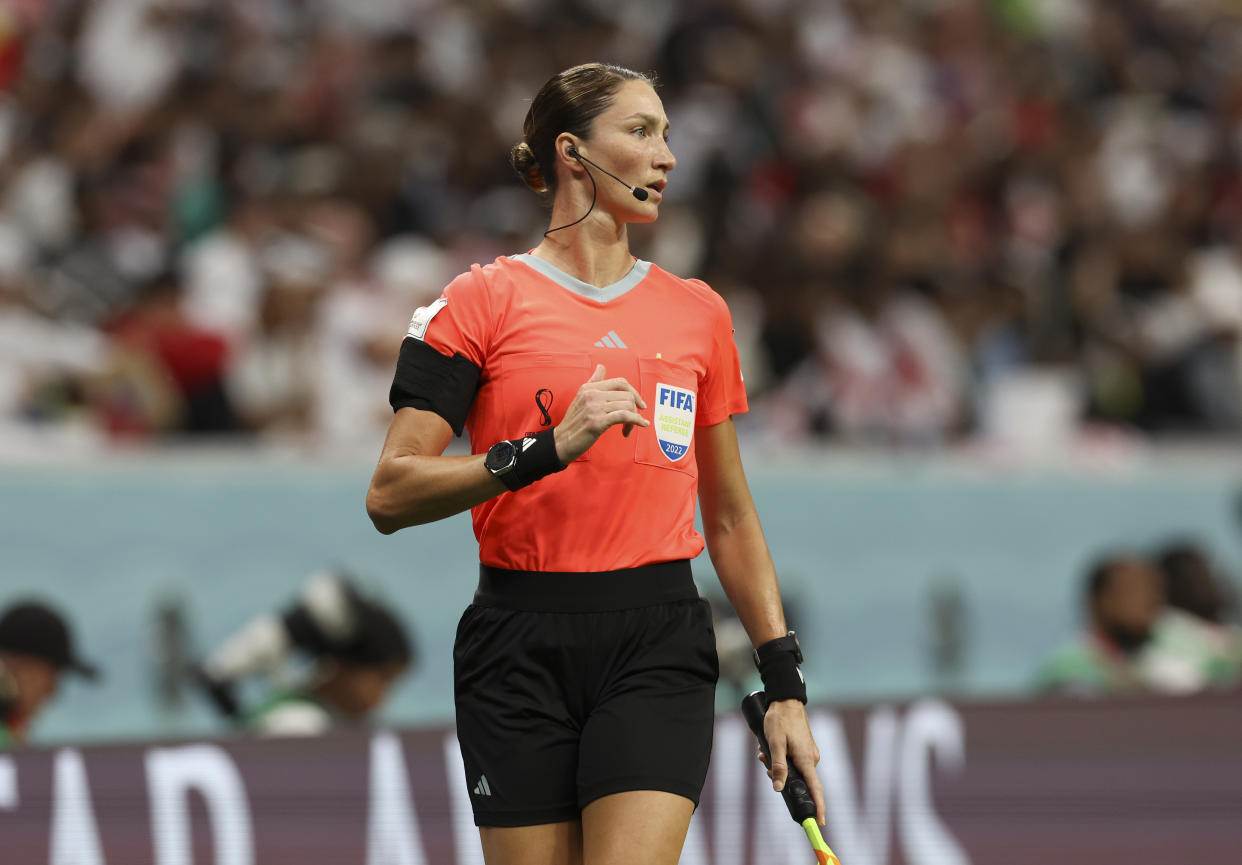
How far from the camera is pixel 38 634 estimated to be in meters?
5.94

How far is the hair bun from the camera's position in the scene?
3.70 meters

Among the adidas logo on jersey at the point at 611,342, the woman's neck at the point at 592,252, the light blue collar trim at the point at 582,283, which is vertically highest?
the woman's neck at the point at 592,252

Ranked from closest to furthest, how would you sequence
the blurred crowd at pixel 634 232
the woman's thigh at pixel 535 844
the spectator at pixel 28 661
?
the woman's thigh at pixel 535 844
the spectator at pixel 28 661
the blurred crowd at pixel 634 232

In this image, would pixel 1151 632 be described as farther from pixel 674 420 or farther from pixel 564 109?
pixel 564 109

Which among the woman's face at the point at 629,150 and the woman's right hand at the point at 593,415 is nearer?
the woman's right hand at the point at 593,415

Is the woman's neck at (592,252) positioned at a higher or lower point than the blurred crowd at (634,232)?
lower

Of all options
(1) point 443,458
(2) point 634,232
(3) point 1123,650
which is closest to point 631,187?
(1) point 443,458

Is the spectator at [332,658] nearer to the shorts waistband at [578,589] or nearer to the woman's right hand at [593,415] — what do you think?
the shorts waistband at [578,589]

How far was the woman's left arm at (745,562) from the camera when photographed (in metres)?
3.55

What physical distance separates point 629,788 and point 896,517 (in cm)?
520

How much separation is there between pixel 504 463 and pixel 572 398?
26cm

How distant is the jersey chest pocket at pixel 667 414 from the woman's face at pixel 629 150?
322 millimetres

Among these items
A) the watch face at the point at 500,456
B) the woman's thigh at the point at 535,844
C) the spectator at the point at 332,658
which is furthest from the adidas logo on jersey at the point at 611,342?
the spectator at the point at 332,658

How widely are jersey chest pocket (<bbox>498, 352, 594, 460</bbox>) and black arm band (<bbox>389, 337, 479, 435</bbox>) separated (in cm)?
8
